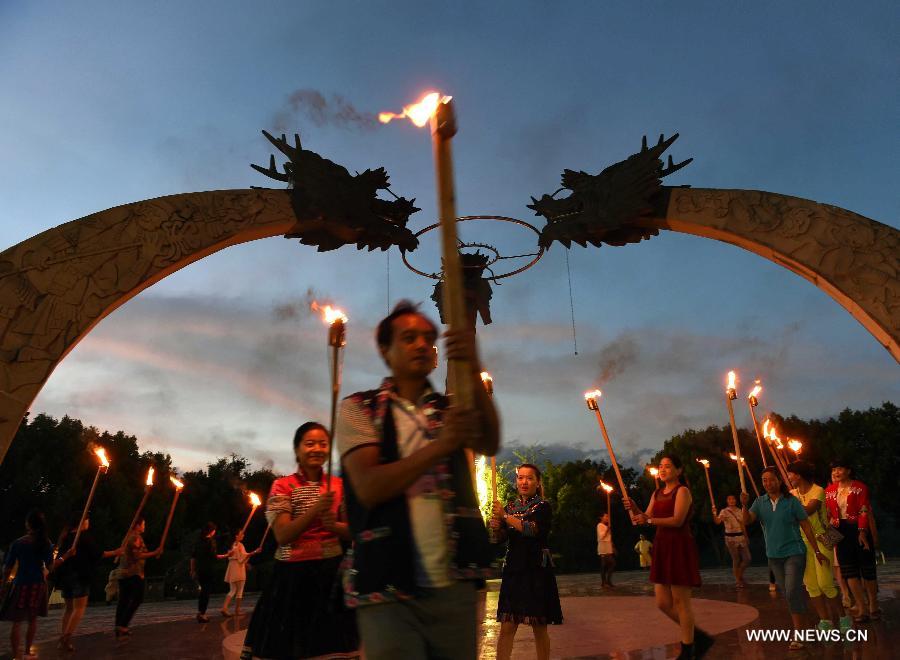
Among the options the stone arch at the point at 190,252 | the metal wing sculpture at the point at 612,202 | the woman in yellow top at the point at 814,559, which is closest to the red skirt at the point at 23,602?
the stone arch at the point at 190,252

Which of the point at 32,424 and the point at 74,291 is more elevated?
the point at 32,424

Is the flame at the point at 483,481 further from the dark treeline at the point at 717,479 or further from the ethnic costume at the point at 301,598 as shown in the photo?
the dark treeline at the point at 717,479

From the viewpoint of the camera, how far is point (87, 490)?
33.3 m

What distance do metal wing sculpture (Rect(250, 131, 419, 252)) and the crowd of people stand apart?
4.44m

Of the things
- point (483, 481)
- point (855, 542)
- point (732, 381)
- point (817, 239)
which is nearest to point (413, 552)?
point (732, 381)

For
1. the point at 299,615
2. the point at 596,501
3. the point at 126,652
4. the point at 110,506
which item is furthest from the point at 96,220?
the point at 596,501

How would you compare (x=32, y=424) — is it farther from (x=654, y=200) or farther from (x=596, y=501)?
(x=654, y=200)

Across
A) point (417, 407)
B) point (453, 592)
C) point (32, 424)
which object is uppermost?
point (32, 424)

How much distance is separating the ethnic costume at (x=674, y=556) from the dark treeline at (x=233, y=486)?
21.8 m

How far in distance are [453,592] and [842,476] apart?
7776 millimetres

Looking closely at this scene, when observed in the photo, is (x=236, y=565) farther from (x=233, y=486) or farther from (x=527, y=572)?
(x=233, y=486)

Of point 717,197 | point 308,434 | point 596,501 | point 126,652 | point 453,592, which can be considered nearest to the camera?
point 453,592

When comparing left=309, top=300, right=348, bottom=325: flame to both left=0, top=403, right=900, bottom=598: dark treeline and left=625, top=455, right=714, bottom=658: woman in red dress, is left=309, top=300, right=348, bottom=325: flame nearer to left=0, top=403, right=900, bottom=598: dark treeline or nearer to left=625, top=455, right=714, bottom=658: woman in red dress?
left=625, top=455, right=714, bottom=658: woman in red dress

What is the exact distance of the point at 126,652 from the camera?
8.29 m
